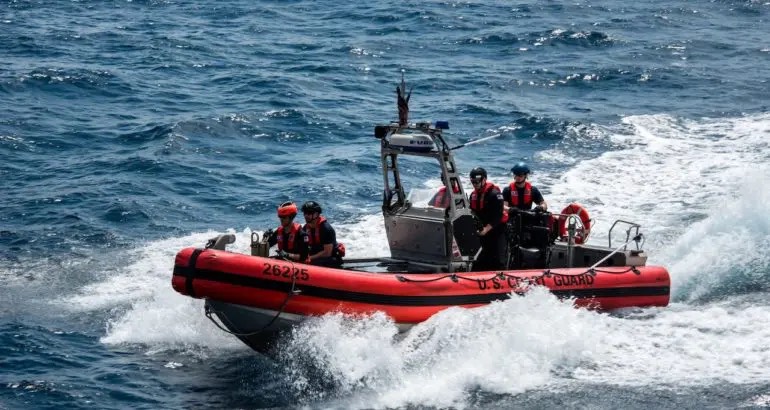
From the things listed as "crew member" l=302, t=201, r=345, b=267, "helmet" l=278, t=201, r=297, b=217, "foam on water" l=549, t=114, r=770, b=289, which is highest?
"helmet" l=278, t=201, r=297, b=217

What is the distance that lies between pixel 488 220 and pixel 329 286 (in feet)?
8.30

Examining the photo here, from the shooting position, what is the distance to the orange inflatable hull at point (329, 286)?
1117cm

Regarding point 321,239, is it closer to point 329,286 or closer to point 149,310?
point 329,286

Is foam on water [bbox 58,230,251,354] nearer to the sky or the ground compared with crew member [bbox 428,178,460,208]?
nearer to the ground

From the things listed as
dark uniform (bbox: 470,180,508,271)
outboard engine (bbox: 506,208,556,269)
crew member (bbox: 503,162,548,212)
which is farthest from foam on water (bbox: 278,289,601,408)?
crew member (bbox: 503,162,548,212)

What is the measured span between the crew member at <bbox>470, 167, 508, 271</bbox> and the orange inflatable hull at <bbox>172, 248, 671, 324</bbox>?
22.2 inches

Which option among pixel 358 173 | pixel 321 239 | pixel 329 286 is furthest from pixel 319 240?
pixel 358 173

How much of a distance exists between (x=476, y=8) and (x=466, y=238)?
73.2 ft

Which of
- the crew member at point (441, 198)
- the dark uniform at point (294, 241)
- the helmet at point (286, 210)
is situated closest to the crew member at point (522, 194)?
the crew member at point (441, 198)

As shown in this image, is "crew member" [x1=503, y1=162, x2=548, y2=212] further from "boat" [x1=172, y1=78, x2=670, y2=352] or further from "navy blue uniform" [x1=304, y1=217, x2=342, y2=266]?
"navy blue uniform" [x1=304, y1=217, x2=342, y2=266]

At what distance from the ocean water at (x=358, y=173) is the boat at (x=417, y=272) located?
24 cm

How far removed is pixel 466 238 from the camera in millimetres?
12727

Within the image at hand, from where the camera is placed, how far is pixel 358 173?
19.3m

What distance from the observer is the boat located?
11.2m
